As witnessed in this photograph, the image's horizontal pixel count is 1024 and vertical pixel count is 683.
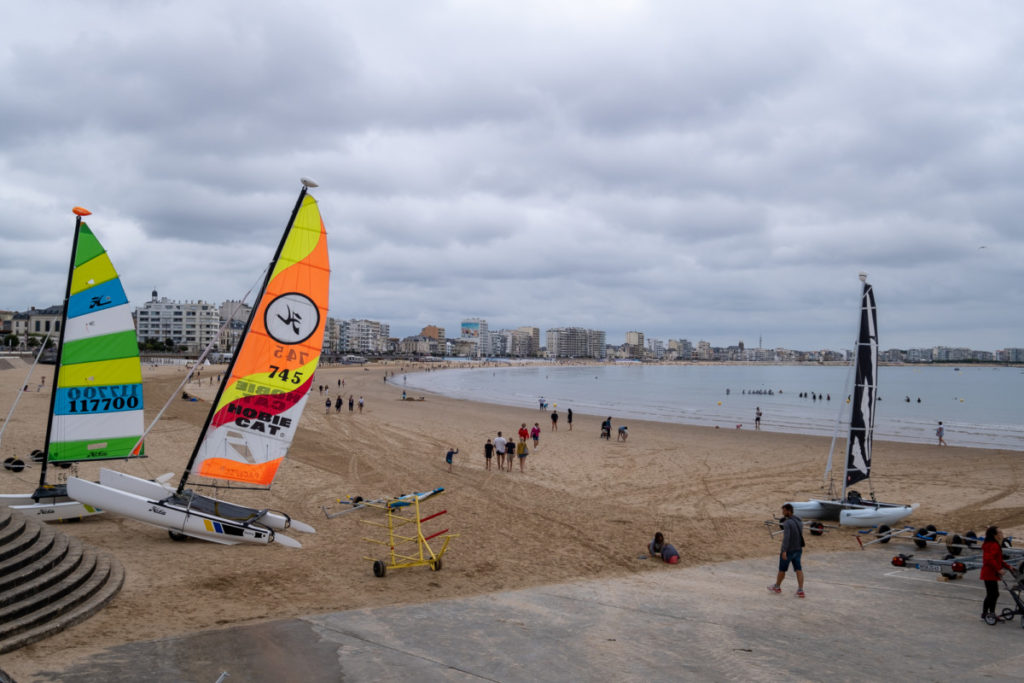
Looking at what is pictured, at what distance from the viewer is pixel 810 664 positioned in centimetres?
686

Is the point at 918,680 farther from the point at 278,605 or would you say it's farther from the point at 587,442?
the point at 587,442

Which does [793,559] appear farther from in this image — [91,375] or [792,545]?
[91,375]

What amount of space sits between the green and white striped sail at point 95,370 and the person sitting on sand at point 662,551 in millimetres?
10039

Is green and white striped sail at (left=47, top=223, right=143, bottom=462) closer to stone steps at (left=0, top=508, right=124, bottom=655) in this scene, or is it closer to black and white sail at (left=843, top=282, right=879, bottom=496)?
stone steps at (left=0, top=508, right=124, bottom=655)

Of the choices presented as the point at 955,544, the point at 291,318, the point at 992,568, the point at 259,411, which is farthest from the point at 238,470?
the point at 955,544

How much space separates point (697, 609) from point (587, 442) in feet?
67.4

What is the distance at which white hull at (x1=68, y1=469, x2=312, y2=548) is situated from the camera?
10.6 m

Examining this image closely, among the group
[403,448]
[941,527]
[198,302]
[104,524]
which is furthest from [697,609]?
Result: [198,302]

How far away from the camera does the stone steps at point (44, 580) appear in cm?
673

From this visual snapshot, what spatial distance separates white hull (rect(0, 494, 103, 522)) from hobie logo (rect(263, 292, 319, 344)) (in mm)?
4396

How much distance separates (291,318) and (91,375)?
14.3 ft

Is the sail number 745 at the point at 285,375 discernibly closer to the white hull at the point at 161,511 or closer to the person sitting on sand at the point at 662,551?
the white hull at the point at 161,511

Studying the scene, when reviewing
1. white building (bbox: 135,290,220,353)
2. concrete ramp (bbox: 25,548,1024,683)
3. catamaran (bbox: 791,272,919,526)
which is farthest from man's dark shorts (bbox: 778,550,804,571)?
white building (bbox: 135,290,220,353)

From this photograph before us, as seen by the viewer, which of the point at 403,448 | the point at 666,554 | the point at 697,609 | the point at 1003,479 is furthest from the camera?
the point at 403,448
